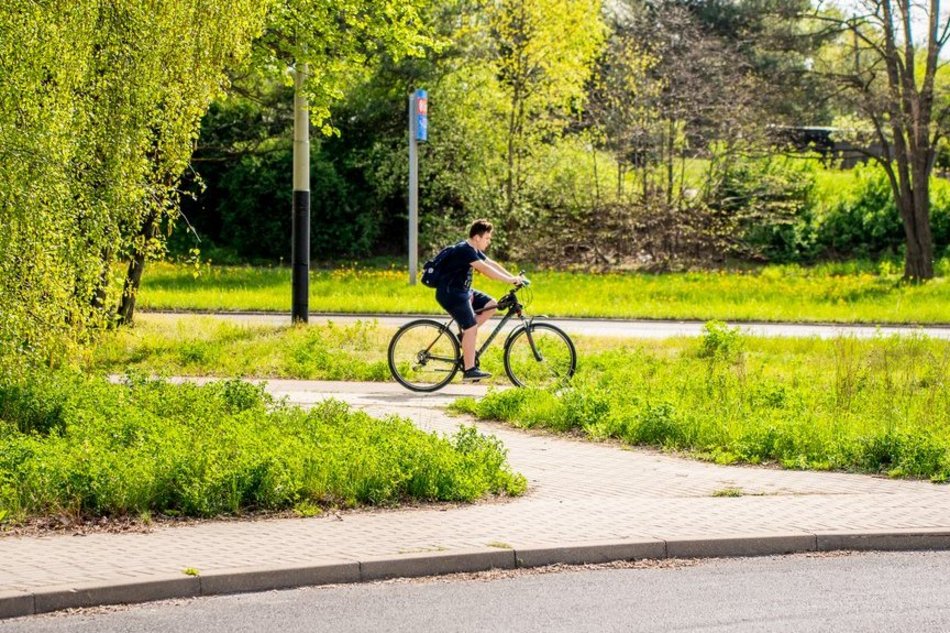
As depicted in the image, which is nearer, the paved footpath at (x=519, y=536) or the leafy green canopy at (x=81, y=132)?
the paved footpath at (x=519, y=536)

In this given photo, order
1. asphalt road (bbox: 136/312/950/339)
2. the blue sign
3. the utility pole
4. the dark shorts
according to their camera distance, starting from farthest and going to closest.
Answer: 1. the blue sign
2. asphalt road (bbox: 136/312/950/339)
3. the utility pole
4. the dark shorts

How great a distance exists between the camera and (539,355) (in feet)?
45.6

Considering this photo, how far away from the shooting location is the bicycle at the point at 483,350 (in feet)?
45.5

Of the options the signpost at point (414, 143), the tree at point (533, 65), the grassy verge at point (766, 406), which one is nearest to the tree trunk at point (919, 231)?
the tree at point (533, 65)

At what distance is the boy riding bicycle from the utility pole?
5076 mm

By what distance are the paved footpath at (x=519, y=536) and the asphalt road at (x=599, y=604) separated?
120 mm


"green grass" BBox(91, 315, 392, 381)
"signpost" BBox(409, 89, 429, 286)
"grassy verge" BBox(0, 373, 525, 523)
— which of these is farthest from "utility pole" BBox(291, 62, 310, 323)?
"grassy verge" BBox(0, 373, 525, 523)

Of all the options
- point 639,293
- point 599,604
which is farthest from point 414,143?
point 599,604

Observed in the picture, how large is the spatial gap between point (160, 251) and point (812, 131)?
115ft

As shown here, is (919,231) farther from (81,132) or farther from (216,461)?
(216,461)

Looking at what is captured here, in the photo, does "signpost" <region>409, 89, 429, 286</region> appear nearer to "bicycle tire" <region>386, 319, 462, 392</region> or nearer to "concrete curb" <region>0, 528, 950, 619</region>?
"bicycle tire" <region>386, 319, 462, 392</region>

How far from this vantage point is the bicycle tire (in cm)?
1387

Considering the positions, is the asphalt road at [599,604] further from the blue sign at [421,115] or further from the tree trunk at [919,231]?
the tree trunk at [919,231]

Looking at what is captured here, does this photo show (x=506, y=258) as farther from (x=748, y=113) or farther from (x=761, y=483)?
(x=761, y=483)
